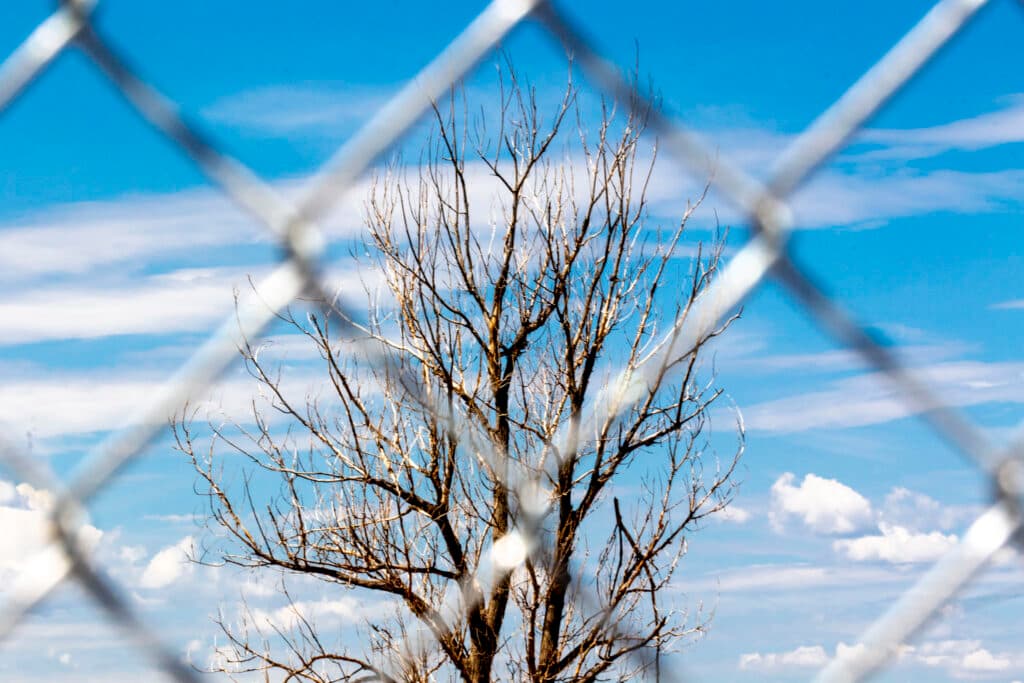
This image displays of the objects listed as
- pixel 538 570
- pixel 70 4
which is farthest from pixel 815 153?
pixel 538 570

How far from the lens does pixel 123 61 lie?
934 millimetres

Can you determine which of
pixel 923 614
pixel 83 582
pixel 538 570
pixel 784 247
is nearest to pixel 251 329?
pixel 83 582

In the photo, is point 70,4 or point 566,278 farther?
point 566,278

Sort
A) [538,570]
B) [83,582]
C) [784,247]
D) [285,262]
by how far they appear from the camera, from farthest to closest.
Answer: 1. [538,570]
2. [784,247]
3. [285,262]
4. [83,582]

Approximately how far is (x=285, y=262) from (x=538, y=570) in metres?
4.46

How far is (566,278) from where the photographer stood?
5848mm

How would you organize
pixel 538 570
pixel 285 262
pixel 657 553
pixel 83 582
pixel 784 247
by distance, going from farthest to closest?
pixel 657 553 → pixel 538 570 → pixel 784 247 → pixel 285 262 → pixel 83 582

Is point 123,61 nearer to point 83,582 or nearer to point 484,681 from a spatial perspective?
point 83,582

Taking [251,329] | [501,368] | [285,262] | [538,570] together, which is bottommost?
[251,329]

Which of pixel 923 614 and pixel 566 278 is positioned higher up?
pixel 566 278

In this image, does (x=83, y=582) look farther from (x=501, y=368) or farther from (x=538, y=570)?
(x=501, y=368)

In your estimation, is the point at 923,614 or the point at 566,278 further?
the point at 566,278

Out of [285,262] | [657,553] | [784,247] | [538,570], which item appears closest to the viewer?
[285,262]

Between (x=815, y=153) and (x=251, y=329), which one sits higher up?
(x=815, y=153)
